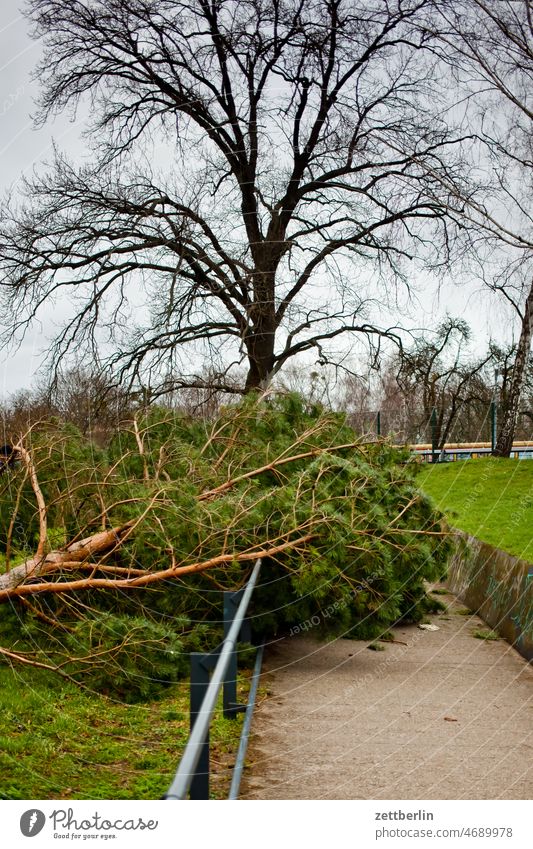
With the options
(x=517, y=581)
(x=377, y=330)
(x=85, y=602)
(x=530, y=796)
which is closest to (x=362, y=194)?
(x=377, y=330)

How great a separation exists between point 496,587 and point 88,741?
4.00 metres

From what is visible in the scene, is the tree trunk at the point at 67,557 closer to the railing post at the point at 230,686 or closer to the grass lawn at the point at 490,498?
the railing post at the point at 230,686

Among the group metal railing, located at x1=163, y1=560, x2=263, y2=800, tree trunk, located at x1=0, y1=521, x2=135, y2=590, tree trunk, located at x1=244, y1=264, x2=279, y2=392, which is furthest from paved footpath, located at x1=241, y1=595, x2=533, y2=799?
tree trunk, located at x1=244, y1=264, x2=279, y2=392

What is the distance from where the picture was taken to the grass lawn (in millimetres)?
8484

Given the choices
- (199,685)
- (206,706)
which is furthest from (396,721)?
(206,706)

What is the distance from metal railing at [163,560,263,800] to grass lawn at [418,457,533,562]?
303 cm

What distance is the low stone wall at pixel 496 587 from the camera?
6.49 metres

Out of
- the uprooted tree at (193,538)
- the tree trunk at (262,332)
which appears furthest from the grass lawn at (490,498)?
the tree trunk at (262,332)

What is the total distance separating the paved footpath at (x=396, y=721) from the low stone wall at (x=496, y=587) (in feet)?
0.61

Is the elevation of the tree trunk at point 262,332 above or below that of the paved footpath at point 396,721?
above

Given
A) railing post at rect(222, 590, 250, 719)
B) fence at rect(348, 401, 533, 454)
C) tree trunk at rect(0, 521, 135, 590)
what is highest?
fence at rect(348, 401, 533, 454)

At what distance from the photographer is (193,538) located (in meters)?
5.93

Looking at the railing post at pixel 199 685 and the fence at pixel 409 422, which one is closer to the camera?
the railing post at pixel 199 685

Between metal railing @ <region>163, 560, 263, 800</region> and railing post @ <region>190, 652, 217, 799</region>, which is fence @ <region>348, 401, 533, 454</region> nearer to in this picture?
metal railing @ <region>163, 560, 263, 800</region>
